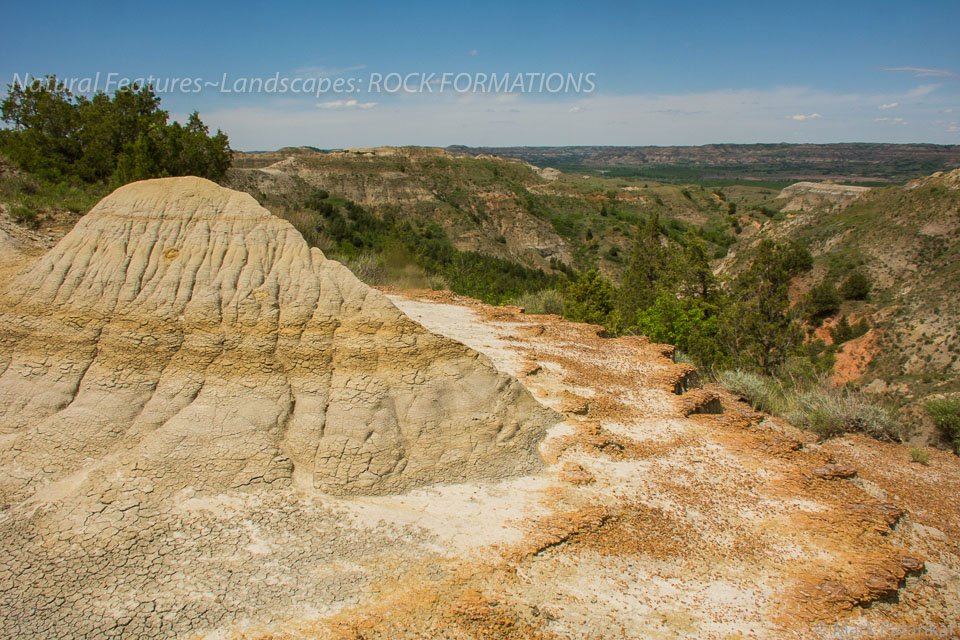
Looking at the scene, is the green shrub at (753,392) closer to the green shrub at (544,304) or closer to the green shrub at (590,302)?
the green shrub at (590,302)

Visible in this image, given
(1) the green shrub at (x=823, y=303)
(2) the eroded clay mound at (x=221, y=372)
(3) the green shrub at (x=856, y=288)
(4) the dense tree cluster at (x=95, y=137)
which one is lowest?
(1) the green shrub at (x=823, y=303)

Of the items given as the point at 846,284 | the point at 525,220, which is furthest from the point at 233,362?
the point at 525,220

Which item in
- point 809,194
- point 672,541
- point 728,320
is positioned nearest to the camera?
point 672,541

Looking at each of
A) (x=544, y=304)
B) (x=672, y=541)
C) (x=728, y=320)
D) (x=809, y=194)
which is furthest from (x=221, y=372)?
(x=809, y=194)

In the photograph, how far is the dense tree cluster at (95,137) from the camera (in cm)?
2448

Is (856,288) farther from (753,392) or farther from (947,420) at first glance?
(753,392)

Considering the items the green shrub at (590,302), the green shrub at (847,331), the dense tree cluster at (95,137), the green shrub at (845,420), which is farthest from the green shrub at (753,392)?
the green shrub at (847,331)

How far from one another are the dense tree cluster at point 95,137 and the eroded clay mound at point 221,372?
16.1 metres

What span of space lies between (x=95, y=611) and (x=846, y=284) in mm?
48280

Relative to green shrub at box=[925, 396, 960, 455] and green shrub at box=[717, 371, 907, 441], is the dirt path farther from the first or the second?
green shrub at box=[925, 396, 960, 455]

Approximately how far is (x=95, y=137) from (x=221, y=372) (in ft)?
75.6

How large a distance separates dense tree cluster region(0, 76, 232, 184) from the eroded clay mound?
1613 centimetres

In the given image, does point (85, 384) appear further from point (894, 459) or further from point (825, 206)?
point (825, 206)

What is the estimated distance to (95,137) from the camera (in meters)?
25.0
